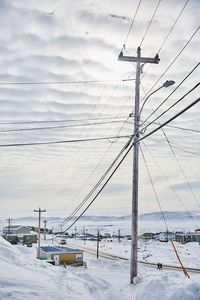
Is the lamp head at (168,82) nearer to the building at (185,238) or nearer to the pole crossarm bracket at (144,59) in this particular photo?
the pole crossarm bracket at (144,59)

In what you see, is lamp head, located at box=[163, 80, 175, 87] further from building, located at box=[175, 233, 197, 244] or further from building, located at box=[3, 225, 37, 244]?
building, located at box=[175, 233, 197, 244]

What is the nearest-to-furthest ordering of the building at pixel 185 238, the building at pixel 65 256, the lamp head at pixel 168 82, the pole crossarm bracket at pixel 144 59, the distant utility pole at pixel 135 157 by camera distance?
the lamp head at pixel 168 82
the distant utility pole at pixel 135 157
the pole crossarm bracket at pixel 144 59
the building at pixel 65 256
the building at pixel 185 238

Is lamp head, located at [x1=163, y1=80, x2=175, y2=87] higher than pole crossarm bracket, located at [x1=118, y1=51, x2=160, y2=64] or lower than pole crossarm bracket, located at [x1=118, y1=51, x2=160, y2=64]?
lower

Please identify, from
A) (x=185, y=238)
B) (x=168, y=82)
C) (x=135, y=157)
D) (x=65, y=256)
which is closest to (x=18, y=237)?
(x=65, y=256)

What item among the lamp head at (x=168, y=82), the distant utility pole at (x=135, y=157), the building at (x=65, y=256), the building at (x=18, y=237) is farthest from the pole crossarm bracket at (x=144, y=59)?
the building at (x=18, y=237)

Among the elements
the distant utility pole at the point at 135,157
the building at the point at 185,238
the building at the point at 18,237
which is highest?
the distant utility pole at the point at 135,157

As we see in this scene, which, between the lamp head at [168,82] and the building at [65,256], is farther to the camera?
the building at [65,256]

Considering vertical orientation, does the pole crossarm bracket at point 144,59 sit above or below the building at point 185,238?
above

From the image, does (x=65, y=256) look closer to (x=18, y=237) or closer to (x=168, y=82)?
(x=168, y=82)

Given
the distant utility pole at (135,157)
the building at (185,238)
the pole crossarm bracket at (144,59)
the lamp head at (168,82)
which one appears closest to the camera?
the lamp head at (168,82)

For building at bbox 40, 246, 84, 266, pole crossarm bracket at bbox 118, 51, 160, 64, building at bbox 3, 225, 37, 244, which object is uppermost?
pole crossarm bracket at bbox 118, 51, 160, 64

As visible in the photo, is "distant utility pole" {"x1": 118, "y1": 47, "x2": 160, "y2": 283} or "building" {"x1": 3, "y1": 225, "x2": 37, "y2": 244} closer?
"distant utility pole" {"x1": 118, "y1": 47, "x2": 160, "y2": 283}

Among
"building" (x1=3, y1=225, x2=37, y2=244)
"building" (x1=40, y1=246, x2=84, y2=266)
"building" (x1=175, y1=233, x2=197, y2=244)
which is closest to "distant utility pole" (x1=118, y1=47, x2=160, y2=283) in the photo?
"building" (x1=40, y1=246, x2=84, y2=266)

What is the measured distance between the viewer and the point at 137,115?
14.6 metres
